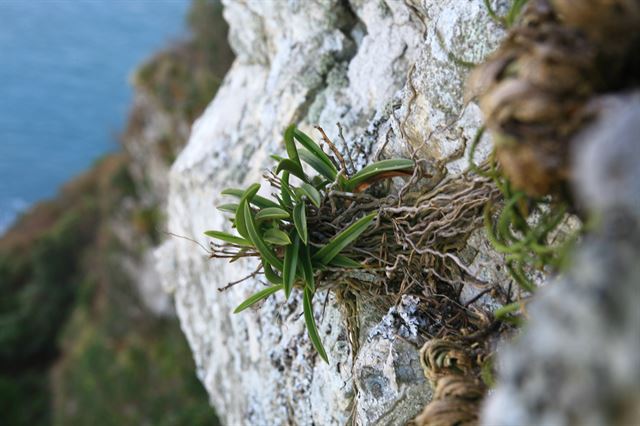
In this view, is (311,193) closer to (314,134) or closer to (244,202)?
(244,202)

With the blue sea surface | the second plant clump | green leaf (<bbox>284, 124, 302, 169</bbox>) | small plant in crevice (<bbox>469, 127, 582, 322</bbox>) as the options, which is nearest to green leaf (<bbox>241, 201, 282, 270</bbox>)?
the second plant clump

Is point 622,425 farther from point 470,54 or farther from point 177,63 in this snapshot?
point 177,63

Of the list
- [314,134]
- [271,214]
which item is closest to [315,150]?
[271,214]

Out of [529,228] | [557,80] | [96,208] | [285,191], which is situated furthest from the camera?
[96,208]

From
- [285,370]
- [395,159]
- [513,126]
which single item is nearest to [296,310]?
[285,370]

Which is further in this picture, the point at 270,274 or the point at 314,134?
the point at 314,134

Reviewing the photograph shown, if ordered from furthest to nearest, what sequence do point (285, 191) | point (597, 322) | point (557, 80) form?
point (285, 191) → point (557, 80) → point (597, 322)
